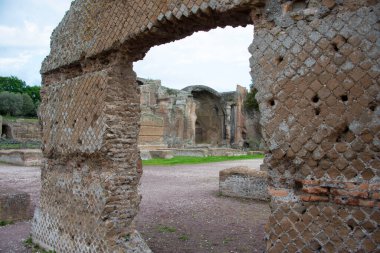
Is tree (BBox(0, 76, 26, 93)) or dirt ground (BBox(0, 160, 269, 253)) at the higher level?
tree (BBox(0, 76, 26, 93))

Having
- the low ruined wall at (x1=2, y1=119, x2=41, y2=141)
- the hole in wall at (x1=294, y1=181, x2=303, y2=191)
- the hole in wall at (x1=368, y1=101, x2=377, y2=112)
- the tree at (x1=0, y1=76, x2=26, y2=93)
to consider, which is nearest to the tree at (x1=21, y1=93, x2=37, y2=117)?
the tree at (x1=0, y1=76, x2=26, y2=93)

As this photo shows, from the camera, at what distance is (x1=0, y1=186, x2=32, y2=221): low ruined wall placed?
753 centimetres

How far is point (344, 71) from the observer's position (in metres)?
2.80

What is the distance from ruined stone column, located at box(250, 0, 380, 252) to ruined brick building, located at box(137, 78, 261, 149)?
74.3 ft

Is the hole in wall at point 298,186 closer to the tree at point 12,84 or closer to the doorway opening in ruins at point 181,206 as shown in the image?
the doorway opening in ruins at point 181,206

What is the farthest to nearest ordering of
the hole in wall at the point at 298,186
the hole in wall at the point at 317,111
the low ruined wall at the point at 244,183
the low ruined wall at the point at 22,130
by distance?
the low ruined wall at the point at 22,130
the low ruined wall at the point at 244,183
the hole in wall at the point at 298,186
the hole in wall at the point at 317,111

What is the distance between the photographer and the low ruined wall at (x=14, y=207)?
7.53m

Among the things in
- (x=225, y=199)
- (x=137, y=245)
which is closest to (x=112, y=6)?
(x=137, y=245)

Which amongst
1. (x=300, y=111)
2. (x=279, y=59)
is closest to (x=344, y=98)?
(x=300, y=111)

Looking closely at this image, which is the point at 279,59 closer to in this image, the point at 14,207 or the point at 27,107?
the point at 14,207

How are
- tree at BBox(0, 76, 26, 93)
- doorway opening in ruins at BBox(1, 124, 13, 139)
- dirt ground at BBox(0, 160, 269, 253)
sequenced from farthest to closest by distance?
tree at BBox(0, 76, 26, 93) < doorway opening in ruins at BBox(1, 124, 13, 139) < dirt ground at BBox(0, 160, 269, 253)

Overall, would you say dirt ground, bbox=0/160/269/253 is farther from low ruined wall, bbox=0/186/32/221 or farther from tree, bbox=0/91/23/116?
tree, bbox=0/91/23/116

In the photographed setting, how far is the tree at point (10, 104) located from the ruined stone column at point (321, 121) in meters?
52.0

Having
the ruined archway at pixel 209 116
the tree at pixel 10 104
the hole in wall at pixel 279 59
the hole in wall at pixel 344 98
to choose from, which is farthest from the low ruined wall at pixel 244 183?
the tree at pixel 10 104
